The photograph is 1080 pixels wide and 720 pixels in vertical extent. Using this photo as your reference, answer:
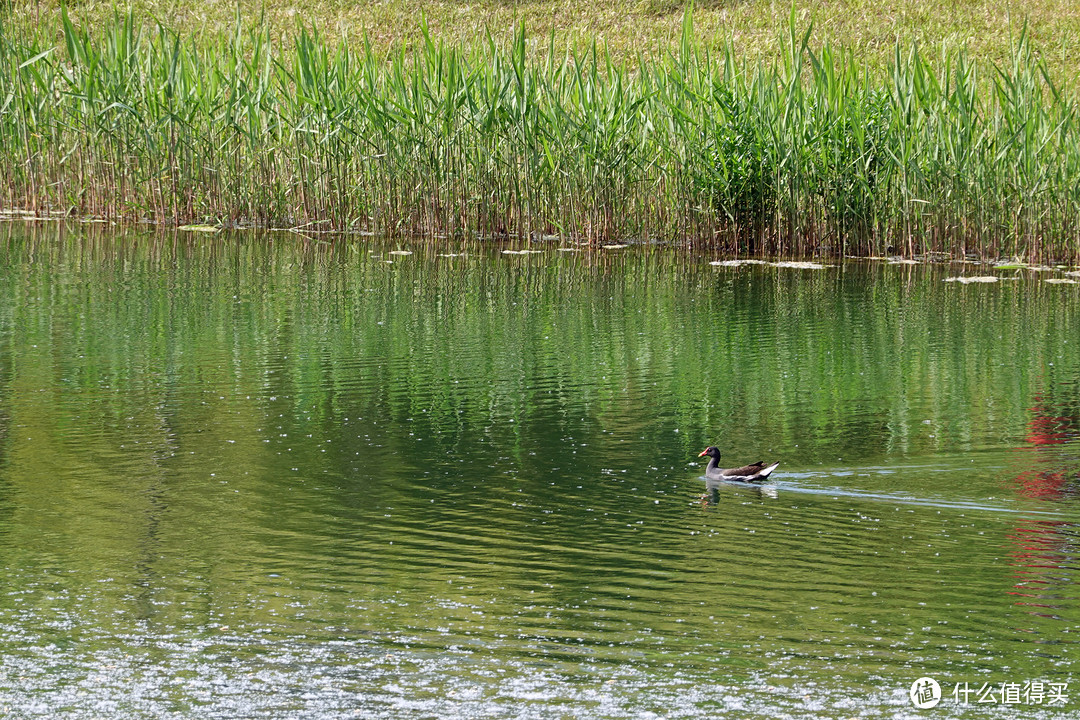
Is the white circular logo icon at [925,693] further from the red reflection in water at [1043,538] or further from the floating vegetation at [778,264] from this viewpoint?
the floating vegetation at [778,264]

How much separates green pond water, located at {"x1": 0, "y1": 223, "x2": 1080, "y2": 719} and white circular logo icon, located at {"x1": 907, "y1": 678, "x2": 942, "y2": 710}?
3 cm

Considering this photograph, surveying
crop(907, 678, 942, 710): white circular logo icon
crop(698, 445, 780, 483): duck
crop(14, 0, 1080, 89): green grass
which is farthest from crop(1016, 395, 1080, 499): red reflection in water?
crop(14, 0, 1080, 89): green grass

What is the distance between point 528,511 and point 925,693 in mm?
2563

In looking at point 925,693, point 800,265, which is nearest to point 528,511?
point 925,693

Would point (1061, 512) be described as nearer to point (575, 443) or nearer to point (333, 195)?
point (575, 443)

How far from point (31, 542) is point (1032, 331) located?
9306 millimetres

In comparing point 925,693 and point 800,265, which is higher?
point 800,265

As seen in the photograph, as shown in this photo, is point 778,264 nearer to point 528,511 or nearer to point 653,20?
point 528,511

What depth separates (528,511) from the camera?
23.0 feet

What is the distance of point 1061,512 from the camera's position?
7.12 m

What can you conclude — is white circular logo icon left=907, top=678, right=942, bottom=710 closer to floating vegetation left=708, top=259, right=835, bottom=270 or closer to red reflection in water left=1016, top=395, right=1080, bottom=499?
red reflection in water left=1016, top=395, right=1080, bottom=499

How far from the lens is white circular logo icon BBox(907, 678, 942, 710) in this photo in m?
4.74

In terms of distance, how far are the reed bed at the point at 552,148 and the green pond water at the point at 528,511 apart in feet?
12.7

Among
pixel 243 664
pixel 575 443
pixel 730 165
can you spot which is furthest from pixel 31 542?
pixel 730 165
